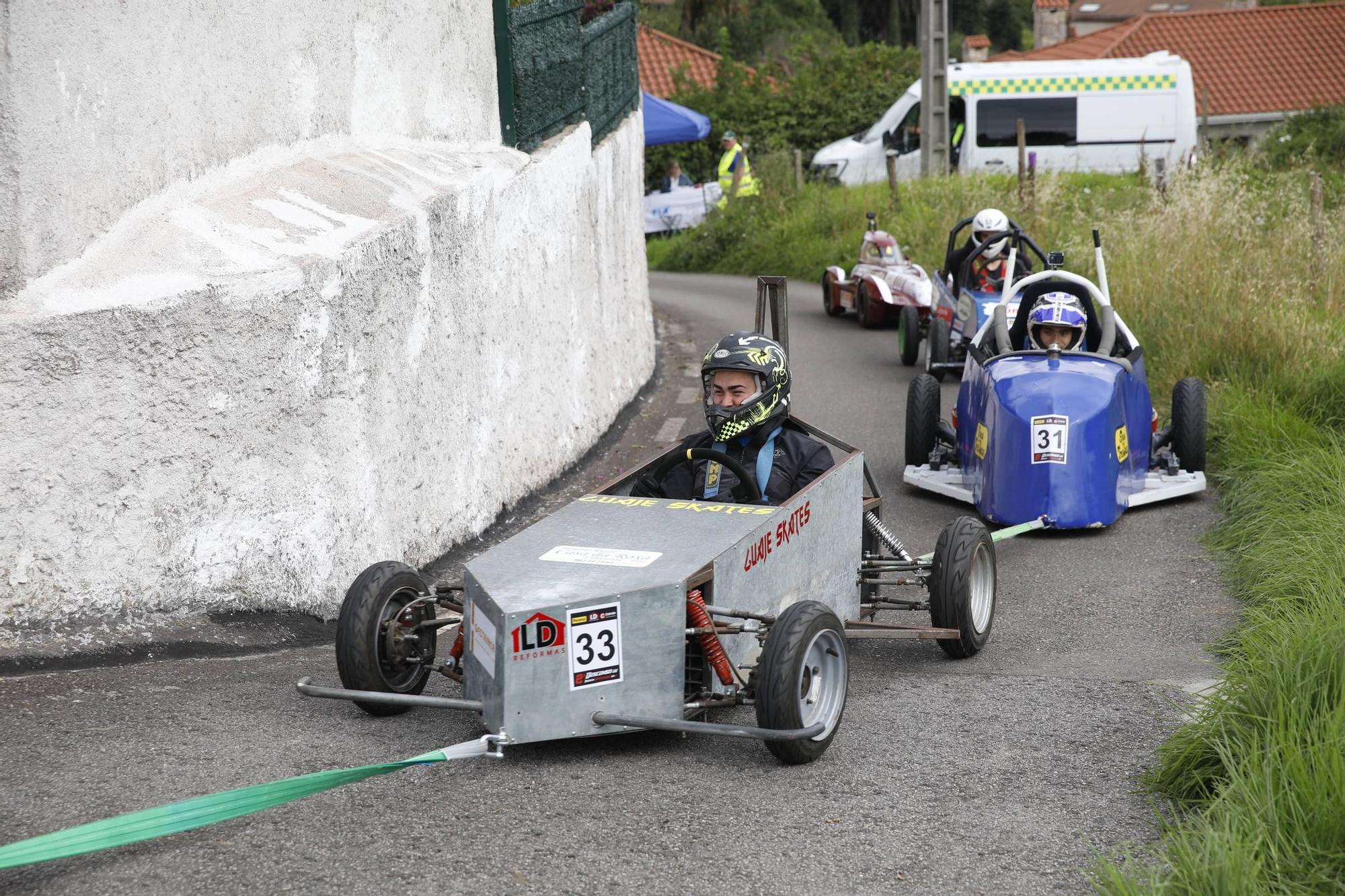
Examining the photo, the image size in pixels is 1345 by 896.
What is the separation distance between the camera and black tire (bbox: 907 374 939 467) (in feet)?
32.1

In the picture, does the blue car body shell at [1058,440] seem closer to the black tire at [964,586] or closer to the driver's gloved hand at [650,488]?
the black tire at [964,586]

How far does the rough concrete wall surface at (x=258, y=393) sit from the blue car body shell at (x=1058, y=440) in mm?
2811

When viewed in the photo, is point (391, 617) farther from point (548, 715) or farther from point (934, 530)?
point (934, 530)

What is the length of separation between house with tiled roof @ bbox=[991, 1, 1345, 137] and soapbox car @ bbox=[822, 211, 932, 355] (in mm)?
27008

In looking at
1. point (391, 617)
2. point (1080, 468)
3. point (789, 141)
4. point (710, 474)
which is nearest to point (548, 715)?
point (391, 617)

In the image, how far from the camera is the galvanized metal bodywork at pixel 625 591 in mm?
4855

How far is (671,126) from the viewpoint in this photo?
26828mm

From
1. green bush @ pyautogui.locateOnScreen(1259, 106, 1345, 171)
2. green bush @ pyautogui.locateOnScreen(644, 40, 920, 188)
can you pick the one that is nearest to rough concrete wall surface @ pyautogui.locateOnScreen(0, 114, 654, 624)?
green bush @ pyautogui.locateOnScreen(1259, 106, 1345, 171)

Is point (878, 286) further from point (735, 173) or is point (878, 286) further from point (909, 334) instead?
point (735, 173)

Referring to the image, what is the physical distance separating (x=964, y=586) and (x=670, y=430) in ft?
17.9

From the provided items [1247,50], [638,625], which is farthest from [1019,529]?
[1247,50]

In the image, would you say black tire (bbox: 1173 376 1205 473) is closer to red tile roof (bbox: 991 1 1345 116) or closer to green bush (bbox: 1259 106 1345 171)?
green bush (bbox: 1259 106 1345 171)

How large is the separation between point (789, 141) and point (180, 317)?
3062 centimetres

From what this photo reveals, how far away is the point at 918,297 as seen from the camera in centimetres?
1589
